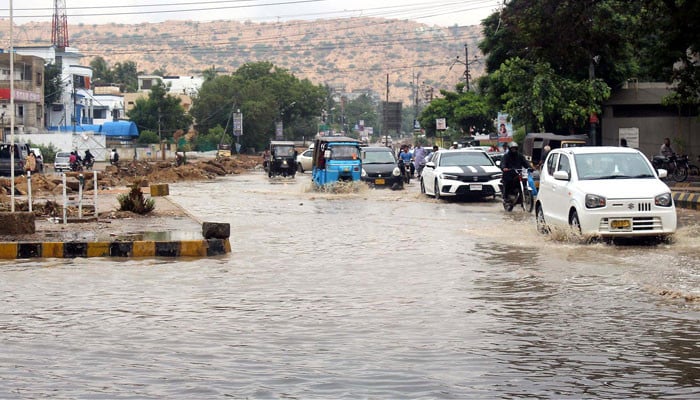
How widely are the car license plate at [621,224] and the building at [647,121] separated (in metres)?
27.4

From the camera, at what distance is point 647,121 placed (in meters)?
44.0

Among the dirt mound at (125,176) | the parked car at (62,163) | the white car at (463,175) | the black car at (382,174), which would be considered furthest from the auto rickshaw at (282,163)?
the white car at (463,175)

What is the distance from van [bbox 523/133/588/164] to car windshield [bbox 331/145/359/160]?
19.5ft

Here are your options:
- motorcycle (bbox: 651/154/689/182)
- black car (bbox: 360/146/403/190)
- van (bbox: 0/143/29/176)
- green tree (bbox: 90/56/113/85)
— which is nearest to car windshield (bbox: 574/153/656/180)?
black car (bbox: 360/146/403/190)

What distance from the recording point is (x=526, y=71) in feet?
148

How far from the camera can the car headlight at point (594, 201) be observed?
620 inches

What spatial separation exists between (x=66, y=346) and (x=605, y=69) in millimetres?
40252

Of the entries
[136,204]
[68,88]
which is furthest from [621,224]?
[68,88]

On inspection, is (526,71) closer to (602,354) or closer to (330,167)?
(330,167)

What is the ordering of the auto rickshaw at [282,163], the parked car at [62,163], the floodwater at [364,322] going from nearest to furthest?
the floodwater at [364,322], the auto rickshaw at [282,163], the parked car at [62,163]

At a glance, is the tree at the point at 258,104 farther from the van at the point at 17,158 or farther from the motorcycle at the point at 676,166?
the motorcycle at the point at 676,166

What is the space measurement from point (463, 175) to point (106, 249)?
15422mm

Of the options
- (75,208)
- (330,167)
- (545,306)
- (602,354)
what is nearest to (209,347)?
(602,354)

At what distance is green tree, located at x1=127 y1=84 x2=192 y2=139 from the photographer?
108625 mm
